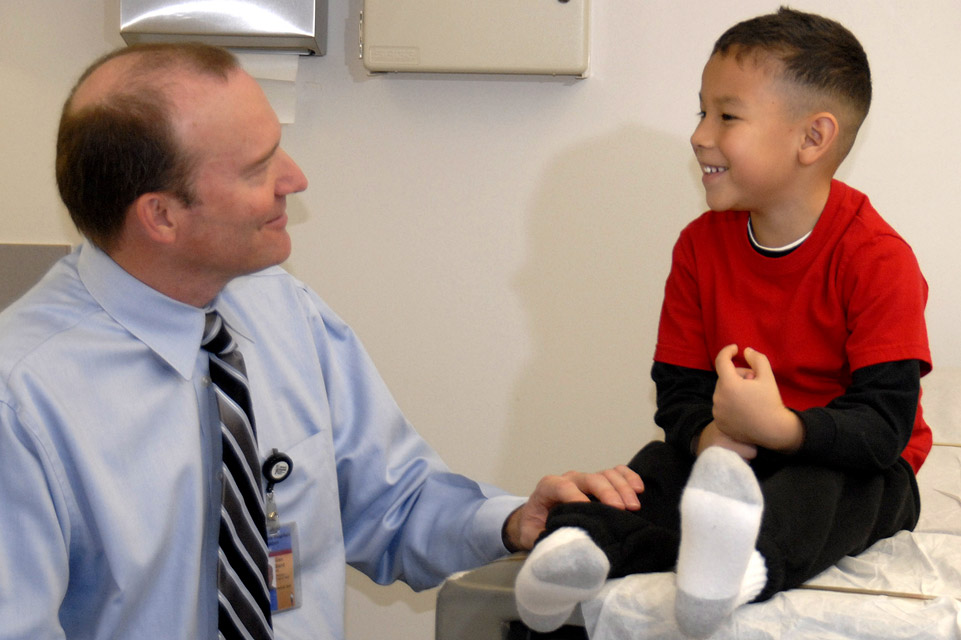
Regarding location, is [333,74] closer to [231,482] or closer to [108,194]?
[108,194]

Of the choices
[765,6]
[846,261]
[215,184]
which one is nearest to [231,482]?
[215,184]

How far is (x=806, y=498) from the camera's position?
89 cm

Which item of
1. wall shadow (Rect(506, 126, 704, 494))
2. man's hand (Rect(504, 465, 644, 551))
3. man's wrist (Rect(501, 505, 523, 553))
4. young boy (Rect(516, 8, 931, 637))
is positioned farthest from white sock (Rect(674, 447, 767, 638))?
wall shadow (Rect(506, 126, 704, 494))

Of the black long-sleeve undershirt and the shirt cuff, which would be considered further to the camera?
the shirt cuff

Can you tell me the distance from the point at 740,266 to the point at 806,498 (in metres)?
0.38

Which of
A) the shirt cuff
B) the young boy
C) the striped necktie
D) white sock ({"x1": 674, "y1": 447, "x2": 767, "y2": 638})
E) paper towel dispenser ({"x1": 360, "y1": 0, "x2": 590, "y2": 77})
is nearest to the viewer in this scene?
white sock ({"x1": 674, "y1": 447, "x2": 767, "y2": 638})

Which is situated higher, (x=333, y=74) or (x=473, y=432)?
(x=333, y=74)

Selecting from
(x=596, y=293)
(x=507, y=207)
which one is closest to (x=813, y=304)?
(x=596, y=293)

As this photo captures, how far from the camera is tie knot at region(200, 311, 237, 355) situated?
1043 mm

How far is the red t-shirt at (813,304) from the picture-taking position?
1.04 meters

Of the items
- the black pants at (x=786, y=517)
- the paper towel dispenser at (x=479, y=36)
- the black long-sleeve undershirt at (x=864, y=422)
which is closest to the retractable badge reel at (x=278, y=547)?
the black pants at (x=786, y=517)

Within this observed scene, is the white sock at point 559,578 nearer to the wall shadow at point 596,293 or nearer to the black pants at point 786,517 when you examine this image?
the black pants at point 786,517

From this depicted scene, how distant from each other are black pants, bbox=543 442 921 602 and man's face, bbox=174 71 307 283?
481 millimetres

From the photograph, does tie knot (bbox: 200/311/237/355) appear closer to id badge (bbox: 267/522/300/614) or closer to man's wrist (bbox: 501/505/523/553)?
id badge (bbox: 267/522/300/614)
